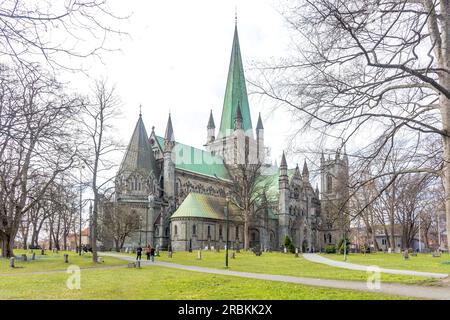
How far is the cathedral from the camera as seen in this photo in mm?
55281

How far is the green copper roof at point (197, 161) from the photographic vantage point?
216 ft

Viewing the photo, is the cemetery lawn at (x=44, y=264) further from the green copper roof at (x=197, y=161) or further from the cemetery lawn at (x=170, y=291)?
the green copper roof at (x=197, y=161)

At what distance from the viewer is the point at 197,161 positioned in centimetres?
7088

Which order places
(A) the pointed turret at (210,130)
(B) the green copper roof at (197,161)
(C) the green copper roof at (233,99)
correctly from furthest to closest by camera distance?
(A) the pointed turret at (210,130)
(C) the green copper roof at (233,99)
(B) the green copper roof at (197,161)

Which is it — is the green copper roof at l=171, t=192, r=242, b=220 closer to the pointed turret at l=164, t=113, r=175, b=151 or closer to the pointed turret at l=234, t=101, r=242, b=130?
the pointed turret at l=164, t=113, r=175, b=151

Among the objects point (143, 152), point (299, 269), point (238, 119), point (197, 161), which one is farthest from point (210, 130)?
point (299, 269)

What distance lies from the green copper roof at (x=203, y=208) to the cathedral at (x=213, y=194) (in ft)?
0.44

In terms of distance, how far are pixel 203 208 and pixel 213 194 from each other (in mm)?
12077

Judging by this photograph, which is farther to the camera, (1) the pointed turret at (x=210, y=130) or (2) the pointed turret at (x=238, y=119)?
(1) the pointed turret at (x=210, y=130)

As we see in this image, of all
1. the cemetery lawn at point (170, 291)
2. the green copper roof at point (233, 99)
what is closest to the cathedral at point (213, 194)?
the green copper roof at point (233, 99)

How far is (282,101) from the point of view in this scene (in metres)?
11.7

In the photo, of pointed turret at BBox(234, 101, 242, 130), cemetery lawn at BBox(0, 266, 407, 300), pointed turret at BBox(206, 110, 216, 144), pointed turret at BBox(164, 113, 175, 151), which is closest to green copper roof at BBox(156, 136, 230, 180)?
pointed turret at BBox(164, 113, 175, 151)
